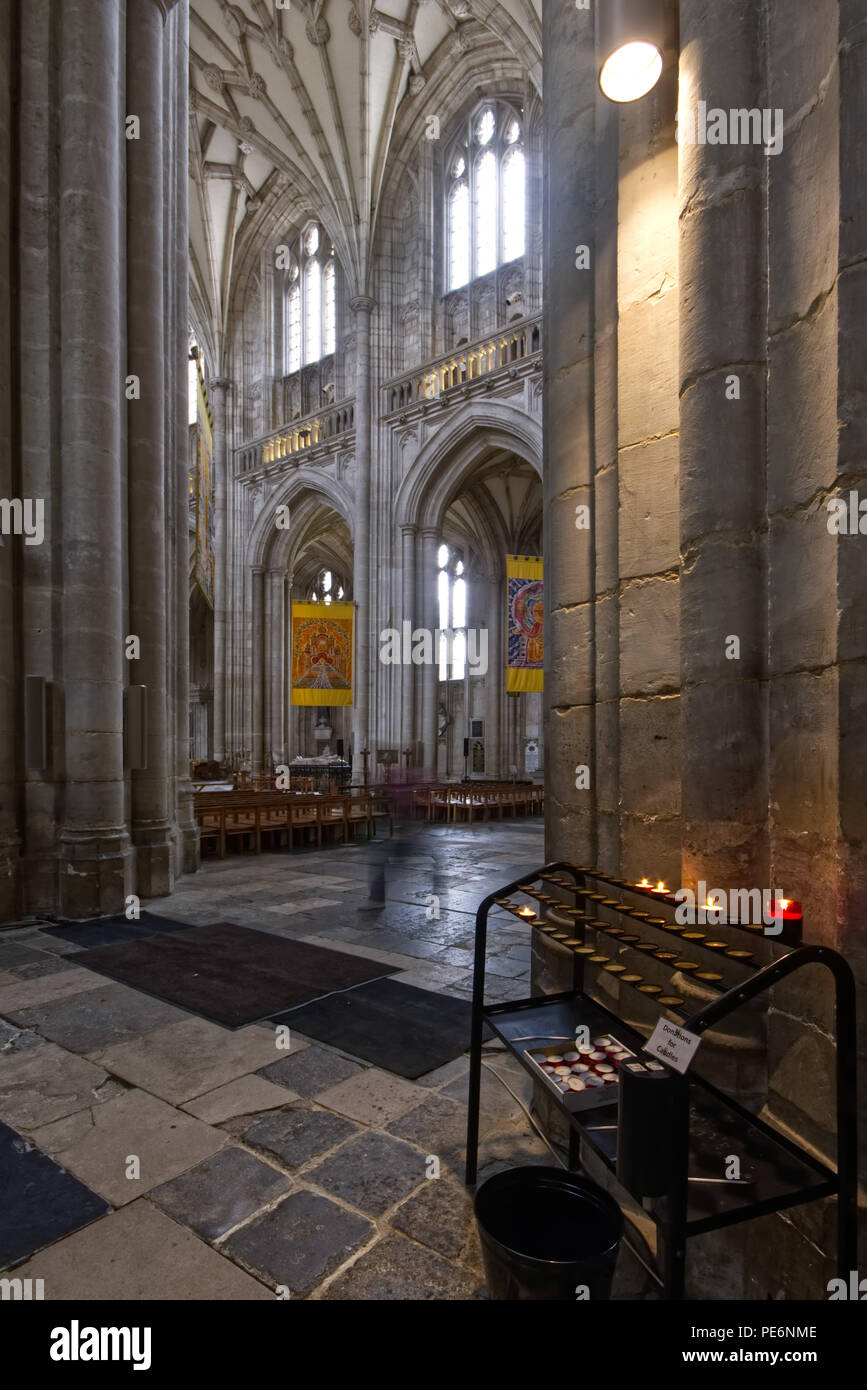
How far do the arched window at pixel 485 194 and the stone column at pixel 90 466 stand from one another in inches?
547

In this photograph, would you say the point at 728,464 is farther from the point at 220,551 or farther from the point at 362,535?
the point at 220,551

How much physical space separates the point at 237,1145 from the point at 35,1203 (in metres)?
0.68

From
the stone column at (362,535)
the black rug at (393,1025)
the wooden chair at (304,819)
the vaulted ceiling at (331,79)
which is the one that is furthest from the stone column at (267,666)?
the black rug at (393,1025)

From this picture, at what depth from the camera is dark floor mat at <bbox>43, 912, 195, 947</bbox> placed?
5.78m

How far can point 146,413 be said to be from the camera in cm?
764

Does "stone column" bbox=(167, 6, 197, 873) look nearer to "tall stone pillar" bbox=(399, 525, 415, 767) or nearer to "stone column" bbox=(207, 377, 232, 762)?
"tall stone pillar" bbox=(399, 525, 415, 767)

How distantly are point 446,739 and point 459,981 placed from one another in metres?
26.2

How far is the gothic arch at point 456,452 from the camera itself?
17531 mm

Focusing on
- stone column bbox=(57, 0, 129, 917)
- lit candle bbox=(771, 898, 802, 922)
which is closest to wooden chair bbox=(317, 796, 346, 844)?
stone column bbox=(57, 0, 129, 917)

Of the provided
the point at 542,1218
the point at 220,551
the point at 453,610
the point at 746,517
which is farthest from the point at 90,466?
the point at 453,610

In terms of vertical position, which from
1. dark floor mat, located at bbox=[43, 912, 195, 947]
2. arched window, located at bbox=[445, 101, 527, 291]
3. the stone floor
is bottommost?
dark floor mat, located at bbox=[43, 912, 195, 947]

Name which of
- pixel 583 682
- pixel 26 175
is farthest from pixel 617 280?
pixel 26 175

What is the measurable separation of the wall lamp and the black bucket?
11.3ft
